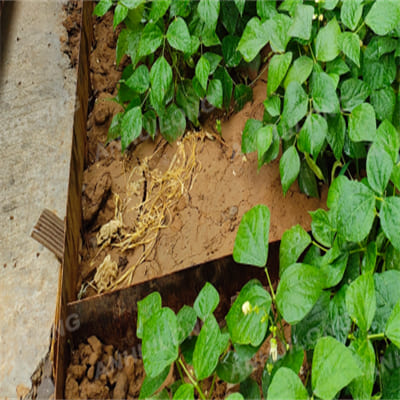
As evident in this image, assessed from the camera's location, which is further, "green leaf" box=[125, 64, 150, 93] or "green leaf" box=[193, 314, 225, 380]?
"green leaf" box=[125, 64, 150, 93]

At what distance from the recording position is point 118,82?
1950 millimetres

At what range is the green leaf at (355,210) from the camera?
92cm

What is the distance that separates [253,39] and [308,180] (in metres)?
0.40

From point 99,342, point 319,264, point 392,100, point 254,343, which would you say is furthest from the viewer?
point 99,342

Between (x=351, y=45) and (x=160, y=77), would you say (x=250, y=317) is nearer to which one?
(x=351, y=45)

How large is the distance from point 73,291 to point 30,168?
37.6 inches

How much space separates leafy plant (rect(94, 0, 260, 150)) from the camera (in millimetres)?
1594

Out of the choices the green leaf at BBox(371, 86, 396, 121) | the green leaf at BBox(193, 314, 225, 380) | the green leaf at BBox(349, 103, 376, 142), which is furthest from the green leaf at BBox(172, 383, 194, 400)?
the green leaf at BBox(371, 86, 396, 121)

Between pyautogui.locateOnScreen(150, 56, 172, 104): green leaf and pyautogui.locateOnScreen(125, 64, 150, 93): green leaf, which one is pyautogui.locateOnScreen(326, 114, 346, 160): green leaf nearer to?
pyautogui.locateOnScreen(150, 56, 172, 104): green leaf

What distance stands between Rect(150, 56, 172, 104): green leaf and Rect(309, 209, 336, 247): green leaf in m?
0.73

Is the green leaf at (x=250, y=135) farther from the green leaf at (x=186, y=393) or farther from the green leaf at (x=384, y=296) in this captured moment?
the green leaf at (x=186, y=393)

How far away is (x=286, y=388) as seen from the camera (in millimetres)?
759

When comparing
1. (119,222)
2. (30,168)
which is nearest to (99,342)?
(119,222)

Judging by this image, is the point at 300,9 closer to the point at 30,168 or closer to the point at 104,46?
the point at 104,46
